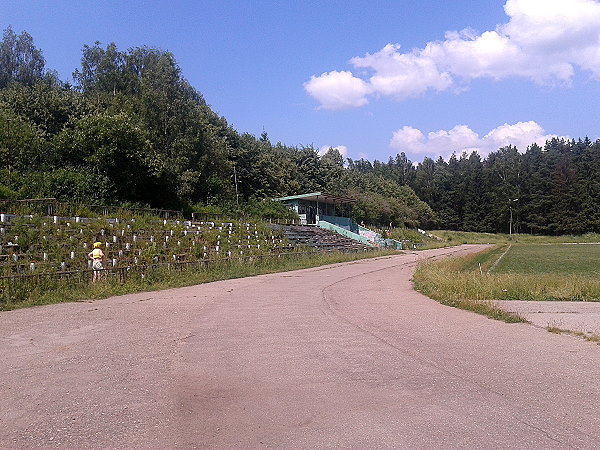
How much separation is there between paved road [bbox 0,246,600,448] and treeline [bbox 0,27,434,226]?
66.5 ft

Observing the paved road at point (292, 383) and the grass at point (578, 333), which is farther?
the grass at point (578, 333)

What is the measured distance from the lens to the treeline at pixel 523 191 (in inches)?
3989

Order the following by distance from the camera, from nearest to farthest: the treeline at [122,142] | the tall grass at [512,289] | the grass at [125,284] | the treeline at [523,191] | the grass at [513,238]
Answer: the grass at [125,284] → the tall grass at [512,289] → the treeline at [122,142] → the grass at [513,238] → the treeline at [523,191]

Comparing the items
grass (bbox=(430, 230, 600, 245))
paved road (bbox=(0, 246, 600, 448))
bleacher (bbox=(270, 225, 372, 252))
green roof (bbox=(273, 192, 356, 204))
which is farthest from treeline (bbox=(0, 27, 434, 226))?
grass (bbox=(430, 230, 600, 245))

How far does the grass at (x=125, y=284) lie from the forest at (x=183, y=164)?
11166mm

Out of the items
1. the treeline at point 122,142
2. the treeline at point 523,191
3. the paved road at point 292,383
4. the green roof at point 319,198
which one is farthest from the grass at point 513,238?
the paved road at point 292,383

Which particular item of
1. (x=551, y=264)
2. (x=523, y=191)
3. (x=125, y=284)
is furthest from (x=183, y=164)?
(x=523, y=191)

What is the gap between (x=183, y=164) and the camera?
42.1 m

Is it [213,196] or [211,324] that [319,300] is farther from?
[213,196]

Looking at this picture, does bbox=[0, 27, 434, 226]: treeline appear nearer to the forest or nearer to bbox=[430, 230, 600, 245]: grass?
the forest

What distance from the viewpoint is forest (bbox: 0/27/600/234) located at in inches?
1248

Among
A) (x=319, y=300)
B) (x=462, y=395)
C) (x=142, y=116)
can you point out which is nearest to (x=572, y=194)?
(x=142, y=116)

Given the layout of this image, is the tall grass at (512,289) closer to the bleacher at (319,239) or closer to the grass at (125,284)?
the grass at (125,284)

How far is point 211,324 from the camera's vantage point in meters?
10.3
